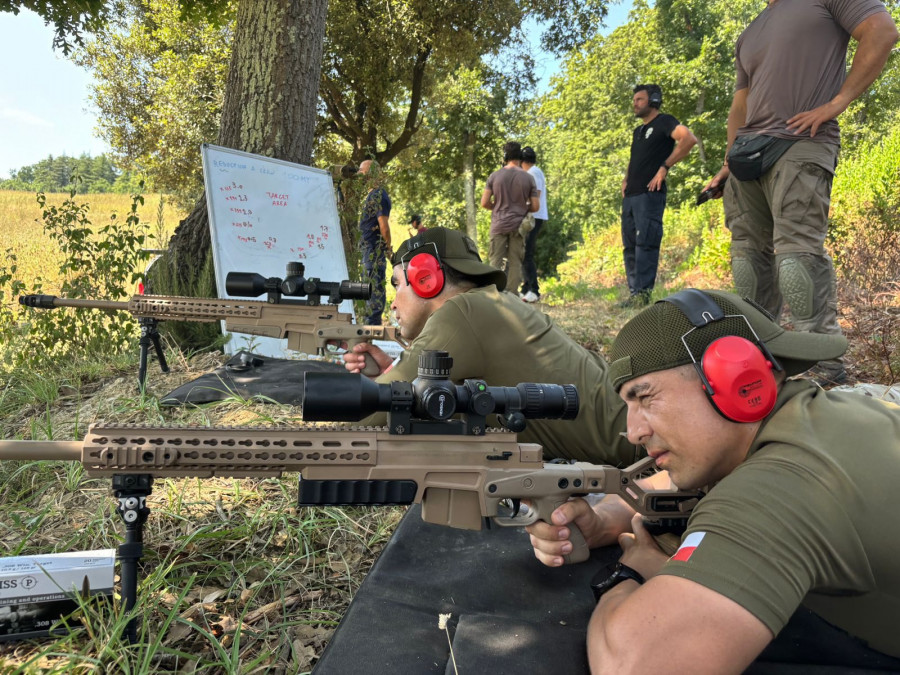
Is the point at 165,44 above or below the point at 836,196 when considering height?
above

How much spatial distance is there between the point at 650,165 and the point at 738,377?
673 centimetres

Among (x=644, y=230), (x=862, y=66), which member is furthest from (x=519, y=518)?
(x=644, y=230)

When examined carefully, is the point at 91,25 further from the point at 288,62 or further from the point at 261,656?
the point at 261,656

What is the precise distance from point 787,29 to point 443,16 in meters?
10.3

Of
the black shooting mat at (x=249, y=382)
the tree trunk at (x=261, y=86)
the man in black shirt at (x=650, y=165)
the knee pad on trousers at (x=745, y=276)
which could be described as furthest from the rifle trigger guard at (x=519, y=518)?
the man in black shirt at (x=650, y=165)

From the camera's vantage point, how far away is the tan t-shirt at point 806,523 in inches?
51.5

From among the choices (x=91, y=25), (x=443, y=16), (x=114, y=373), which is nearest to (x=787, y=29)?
(x=114, y=373)

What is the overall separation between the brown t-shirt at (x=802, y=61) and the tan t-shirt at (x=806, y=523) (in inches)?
125

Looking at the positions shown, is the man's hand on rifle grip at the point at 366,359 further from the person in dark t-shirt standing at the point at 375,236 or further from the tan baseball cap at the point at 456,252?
the person in dark t-shirt standing at the point at 375,236

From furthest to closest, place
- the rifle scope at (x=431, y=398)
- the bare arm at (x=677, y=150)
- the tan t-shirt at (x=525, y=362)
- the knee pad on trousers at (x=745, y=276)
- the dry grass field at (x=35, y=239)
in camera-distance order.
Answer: the bare arm at (x=677, y=150) → the dry grass field at (x=35, y=239) → the knee pad on trousers at (x=745, y=276) → the tan t-shirt at (x=525, y=362) → the rifle scope at (x=431, y=398)

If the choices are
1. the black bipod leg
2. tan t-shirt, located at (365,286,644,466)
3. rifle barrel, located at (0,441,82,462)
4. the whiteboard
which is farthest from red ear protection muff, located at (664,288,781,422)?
the whiteboard

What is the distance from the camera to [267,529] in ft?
9.60

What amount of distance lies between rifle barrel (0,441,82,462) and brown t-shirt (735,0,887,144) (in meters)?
4.45

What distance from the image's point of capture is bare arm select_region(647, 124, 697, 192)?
23.5ft
